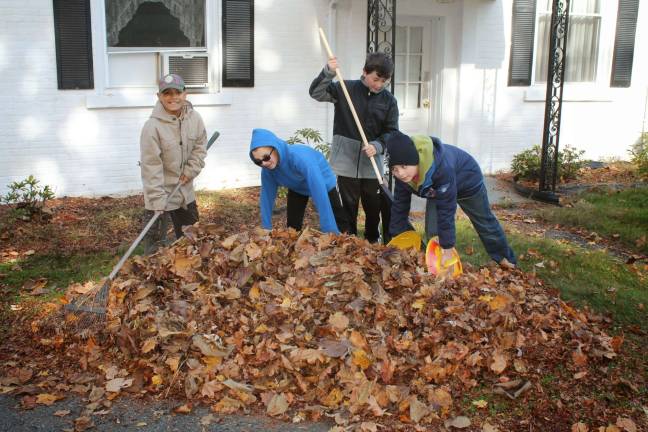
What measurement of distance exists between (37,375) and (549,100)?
7.41m

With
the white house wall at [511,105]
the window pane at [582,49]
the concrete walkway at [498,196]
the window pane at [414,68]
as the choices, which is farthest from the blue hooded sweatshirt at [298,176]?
the window pane at [582,49]

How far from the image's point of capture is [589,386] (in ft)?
12.5

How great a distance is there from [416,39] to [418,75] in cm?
53

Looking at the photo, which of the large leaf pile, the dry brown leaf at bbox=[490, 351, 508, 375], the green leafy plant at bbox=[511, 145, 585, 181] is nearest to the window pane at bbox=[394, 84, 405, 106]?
the green leafy plant at bbox=[511, 145, 585, 181]

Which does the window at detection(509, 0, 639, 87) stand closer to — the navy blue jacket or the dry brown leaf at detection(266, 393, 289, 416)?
the navy blue jacket

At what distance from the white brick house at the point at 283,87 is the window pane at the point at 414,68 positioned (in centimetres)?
2

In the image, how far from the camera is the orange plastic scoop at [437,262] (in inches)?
177

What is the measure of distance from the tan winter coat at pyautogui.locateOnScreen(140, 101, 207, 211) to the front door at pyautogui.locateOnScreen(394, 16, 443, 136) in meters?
5.66

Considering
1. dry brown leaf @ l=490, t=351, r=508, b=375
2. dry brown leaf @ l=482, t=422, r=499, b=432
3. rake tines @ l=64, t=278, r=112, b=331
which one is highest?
rake tines @ l=64, t=278, r=112, b=331

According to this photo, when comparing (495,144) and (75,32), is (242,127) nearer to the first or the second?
(75,32)

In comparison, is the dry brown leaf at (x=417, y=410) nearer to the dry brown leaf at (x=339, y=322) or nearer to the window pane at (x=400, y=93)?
the dry brown leaf at (x=339, y=322)

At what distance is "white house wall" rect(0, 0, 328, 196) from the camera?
820cm

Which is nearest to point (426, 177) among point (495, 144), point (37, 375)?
point (37, 375)

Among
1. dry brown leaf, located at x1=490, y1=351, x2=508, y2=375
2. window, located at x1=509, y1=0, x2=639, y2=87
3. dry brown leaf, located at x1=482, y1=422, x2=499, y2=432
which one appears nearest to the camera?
dry brown leaf, located at x1=482, y1=422, x2=499, y2=432
